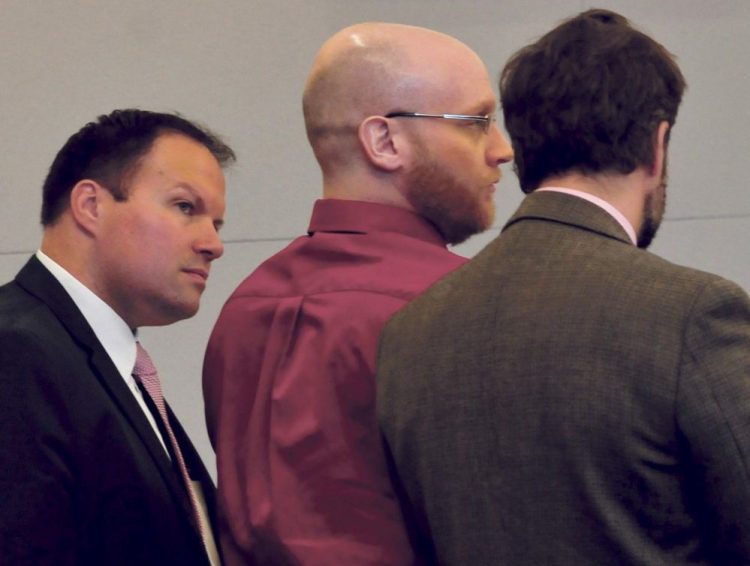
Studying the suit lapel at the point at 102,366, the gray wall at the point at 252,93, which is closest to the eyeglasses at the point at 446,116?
the suit lapel at the point at 102,366

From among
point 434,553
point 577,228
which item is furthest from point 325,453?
point 577,228

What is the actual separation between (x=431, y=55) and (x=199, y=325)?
167cm

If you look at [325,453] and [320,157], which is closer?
[325,453]

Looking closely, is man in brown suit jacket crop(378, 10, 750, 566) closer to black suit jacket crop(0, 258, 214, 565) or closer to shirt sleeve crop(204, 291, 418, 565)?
shirt sleeve crop(204, 291, 418, 565)

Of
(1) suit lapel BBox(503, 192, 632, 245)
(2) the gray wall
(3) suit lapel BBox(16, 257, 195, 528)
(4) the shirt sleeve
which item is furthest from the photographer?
(2) the gray wall

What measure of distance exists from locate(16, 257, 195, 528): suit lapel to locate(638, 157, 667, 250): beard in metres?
0.73

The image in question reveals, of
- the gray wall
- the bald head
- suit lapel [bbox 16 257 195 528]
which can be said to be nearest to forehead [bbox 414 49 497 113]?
the bald head

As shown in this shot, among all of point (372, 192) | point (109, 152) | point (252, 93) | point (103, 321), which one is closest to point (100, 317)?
point (103, 321)

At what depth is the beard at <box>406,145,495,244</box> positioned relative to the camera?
1.63m

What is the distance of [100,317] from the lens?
1.84 meters

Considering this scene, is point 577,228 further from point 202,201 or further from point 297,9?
point 297,9

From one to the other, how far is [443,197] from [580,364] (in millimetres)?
456

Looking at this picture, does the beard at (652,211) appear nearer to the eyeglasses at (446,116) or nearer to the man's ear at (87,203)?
the eyeglasses at (446,116)

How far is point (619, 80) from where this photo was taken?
1.35 metres
